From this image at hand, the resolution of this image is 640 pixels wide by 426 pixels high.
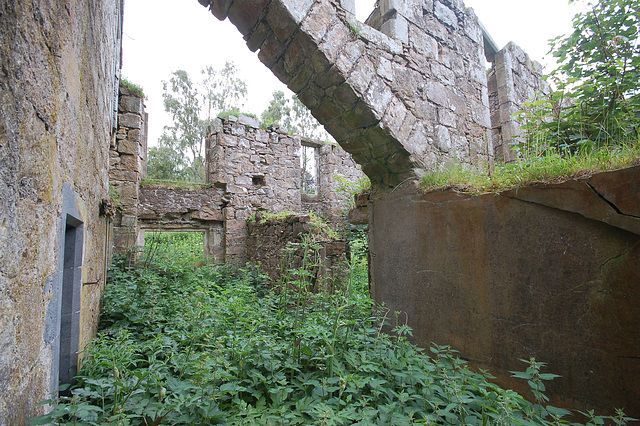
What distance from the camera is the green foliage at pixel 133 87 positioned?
5.98 m

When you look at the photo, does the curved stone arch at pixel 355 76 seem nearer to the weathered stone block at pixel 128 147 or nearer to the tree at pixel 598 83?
the tree at pixel 598 83

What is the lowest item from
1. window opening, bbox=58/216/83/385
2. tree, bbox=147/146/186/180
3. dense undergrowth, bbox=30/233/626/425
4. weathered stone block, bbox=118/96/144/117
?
dense undergrowth, bbox=30/233/626/425

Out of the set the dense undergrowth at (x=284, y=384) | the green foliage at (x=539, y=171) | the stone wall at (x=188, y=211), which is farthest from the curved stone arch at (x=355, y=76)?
the stone wall at (x=188, y=211)

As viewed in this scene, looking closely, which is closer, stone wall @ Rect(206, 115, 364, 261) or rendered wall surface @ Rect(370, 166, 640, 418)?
rendered wall surface @ Rect(370, 166, 640, 418)

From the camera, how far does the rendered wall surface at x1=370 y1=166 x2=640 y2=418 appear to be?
1.74 m

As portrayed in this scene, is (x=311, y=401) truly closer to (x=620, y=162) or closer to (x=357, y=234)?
(x=620, y=162)

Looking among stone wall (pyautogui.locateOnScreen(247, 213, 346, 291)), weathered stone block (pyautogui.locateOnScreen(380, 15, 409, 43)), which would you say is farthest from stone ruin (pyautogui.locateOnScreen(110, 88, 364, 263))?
weathered stone block (pyautogui.locateOnScreen(380, 15, 409, 43))

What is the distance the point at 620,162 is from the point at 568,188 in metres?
0.26

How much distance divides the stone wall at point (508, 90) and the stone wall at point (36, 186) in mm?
4418

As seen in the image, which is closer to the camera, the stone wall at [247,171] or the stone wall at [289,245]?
the stone wall at [289,245]

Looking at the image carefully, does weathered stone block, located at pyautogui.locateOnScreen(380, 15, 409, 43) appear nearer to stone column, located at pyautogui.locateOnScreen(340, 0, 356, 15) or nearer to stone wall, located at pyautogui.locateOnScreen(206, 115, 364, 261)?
stone column, located at pyautogui.locateOnScreen(340, 0, 356, 15)

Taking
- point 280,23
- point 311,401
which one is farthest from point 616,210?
point 280,23

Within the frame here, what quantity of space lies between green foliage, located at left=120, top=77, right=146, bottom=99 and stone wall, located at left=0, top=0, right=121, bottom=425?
479cm

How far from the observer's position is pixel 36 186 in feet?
→ 3.44
